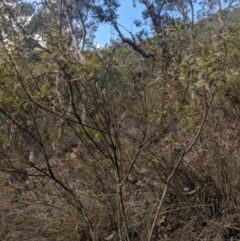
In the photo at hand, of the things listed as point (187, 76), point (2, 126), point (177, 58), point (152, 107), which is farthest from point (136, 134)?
point (2, 126)

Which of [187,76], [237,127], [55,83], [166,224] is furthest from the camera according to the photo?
[237,127]

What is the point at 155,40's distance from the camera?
322 cm

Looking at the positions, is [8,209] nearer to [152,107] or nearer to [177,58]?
[152,107]

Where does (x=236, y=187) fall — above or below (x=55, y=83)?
below

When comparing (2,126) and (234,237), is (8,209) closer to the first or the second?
(2,126)

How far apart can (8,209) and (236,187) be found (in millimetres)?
2510

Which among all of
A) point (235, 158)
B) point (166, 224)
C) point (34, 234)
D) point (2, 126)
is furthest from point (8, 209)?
point (235, 158)

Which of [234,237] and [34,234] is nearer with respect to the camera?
[234,237]

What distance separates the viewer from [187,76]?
7.34 feet

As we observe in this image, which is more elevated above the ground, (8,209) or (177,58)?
(177,58)

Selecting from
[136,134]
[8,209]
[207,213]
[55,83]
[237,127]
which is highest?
[55,83]

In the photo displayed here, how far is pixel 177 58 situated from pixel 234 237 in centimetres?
152

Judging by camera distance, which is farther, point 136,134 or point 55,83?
point 136,134

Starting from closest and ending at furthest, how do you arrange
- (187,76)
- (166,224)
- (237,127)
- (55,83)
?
(187,76)
(55,83)
(166,224)
(237,127)
